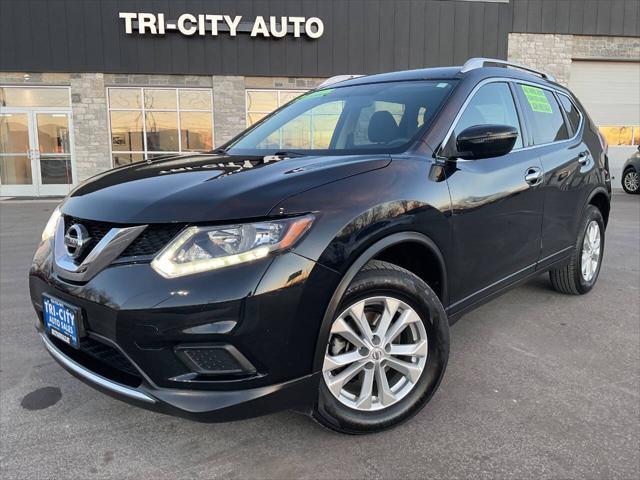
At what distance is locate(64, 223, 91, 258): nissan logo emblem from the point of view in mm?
2131

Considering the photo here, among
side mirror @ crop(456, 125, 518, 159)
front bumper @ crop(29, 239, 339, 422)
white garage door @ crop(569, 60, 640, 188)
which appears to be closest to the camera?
front bumper @ crop(29, 239, 339, 422)

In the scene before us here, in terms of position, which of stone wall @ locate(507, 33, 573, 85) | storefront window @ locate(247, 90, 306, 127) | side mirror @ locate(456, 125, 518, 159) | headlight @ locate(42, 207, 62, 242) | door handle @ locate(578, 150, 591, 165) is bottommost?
headlight @ locate(42, 207, 62, 242)

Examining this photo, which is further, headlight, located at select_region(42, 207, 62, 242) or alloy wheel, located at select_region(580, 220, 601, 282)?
alloy wheel, located at select_region(580, 220, 601, 282)

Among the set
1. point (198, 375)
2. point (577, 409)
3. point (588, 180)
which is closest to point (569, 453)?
point (577, 409)

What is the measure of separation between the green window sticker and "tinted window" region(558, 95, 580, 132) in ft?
1.25

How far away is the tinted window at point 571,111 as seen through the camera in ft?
13.8

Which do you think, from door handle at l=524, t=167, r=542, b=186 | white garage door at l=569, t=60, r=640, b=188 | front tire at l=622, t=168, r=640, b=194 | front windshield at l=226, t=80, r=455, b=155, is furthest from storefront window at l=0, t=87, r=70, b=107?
front tire at l=622, t=168, r=640, b=194

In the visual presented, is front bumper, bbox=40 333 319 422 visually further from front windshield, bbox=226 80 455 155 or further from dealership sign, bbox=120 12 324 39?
dealership sign, bbox=120 12 324 39

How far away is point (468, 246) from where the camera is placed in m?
2.75

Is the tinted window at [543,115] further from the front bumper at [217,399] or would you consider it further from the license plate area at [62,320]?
the license plate area at [62,320]

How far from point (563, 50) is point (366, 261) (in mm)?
17512

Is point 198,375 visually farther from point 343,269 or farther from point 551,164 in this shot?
point 551,164

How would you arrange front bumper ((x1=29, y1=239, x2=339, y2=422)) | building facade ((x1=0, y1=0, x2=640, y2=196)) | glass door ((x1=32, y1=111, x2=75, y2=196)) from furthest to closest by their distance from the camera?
glass door ((x1=32, y1=111, x2=75, y2=196))
building facade ((x1=0, y1=0, x2=640, y2=196))
front bumper ((x1=29, y1=239, x2=339, y2=422))

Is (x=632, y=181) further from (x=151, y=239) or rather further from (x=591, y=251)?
(x=151, y=239)
